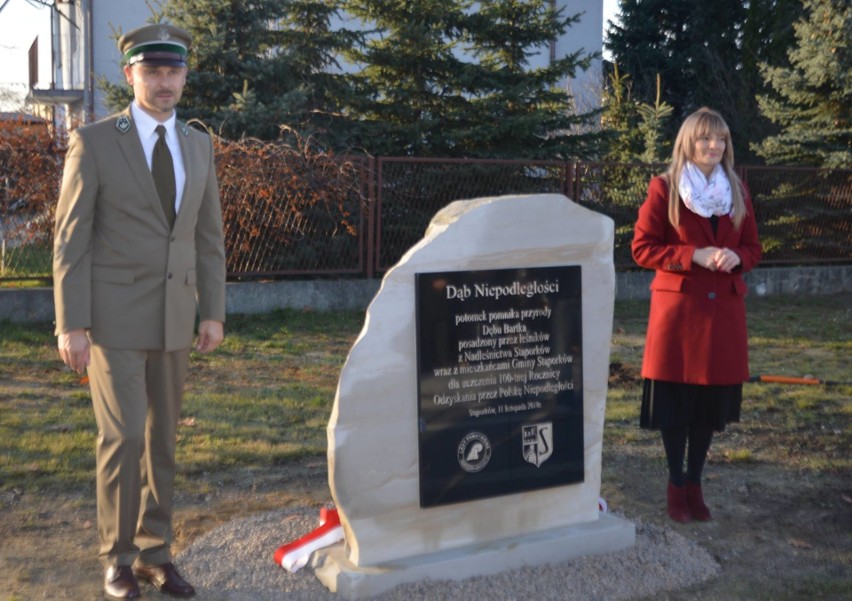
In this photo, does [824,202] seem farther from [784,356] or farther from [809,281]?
[784,356]

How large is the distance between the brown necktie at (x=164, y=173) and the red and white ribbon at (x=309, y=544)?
1420 mm

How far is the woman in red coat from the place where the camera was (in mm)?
4590

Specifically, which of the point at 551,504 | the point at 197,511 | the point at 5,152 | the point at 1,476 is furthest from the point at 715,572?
the point at 5,152

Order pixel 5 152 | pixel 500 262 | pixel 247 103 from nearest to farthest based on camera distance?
pixel 500 262 → pixel 5 152 → pixel 247 103

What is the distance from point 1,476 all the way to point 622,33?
27.7 m

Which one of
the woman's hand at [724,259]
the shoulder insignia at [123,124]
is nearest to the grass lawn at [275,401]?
the woman's hand at [724,259]

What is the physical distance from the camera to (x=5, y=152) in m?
10.3

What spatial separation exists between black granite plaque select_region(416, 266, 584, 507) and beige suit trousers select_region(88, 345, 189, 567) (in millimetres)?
989

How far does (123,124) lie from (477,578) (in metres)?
2.24

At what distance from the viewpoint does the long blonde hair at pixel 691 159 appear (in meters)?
4.58

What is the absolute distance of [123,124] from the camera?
3.60 metres

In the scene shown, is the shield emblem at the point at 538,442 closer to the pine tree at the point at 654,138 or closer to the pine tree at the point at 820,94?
the pine tree at the point at 820,94

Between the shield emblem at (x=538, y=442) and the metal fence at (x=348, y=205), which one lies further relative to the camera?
the metal fence at (x=348, y=205)

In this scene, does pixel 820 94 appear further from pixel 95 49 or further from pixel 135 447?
pixel 135 447
